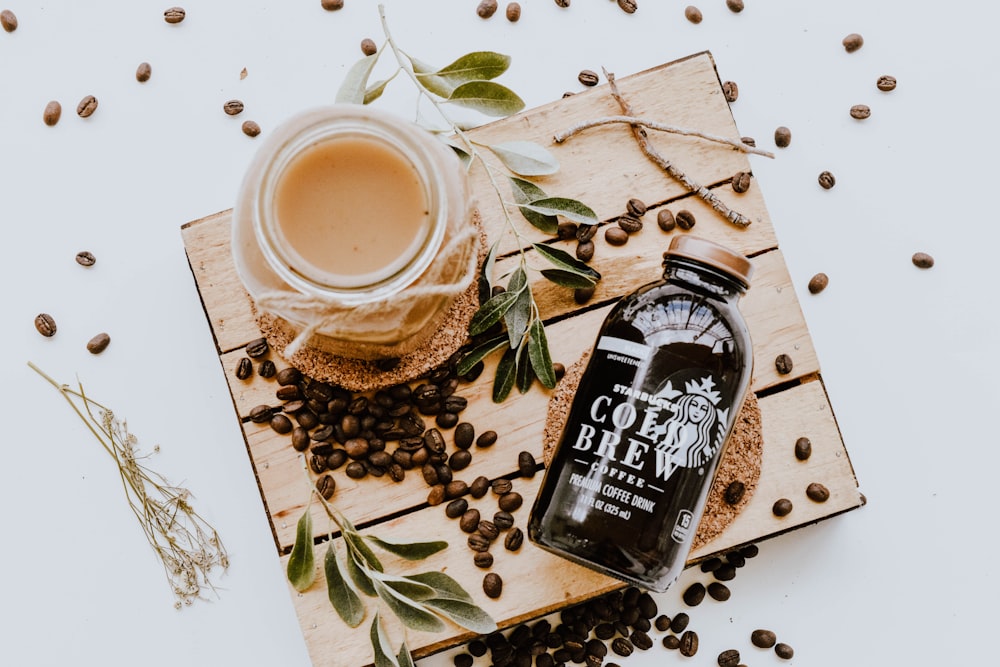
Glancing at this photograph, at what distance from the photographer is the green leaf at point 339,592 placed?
1269 millimetres

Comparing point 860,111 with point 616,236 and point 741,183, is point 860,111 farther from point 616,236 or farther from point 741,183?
point 616,236

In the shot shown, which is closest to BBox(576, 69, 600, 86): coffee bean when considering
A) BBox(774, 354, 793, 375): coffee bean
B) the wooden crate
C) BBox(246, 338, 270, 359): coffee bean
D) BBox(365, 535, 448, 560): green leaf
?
the wooden crate

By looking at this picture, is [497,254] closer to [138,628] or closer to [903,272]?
[903,272]

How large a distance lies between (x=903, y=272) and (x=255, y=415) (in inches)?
48.4

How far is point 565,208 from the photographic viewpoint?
1294 millimetres

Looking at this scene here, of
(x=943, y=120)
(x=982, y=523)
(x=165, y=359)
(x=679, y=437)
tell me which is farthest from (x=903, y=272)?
(x=165, y=359)

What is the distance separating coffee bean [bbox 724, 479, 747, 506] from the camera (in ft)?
4.35

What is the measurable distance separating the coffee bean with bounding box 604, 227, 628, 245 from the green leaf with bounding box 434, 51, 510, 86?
1.02 ft

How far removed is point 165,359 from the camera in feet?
4.99

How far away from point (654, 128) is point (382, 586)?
85cm

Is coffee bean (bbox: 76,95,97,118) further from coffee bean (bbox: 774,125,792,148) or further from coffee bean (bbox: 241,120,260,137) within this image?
coffee bean (bbox: 774,125,792,148)

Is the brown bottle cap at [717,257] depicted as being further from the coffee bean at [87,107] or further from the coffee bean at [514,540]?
the coffee bean at [87,107]

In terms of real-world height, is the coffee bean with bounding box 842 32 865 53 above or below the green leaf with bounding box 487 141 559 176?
above

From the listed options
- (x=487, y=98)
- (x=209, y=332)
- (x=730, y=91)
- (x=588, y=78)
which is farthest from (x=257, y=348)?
(x=730, y=91)
